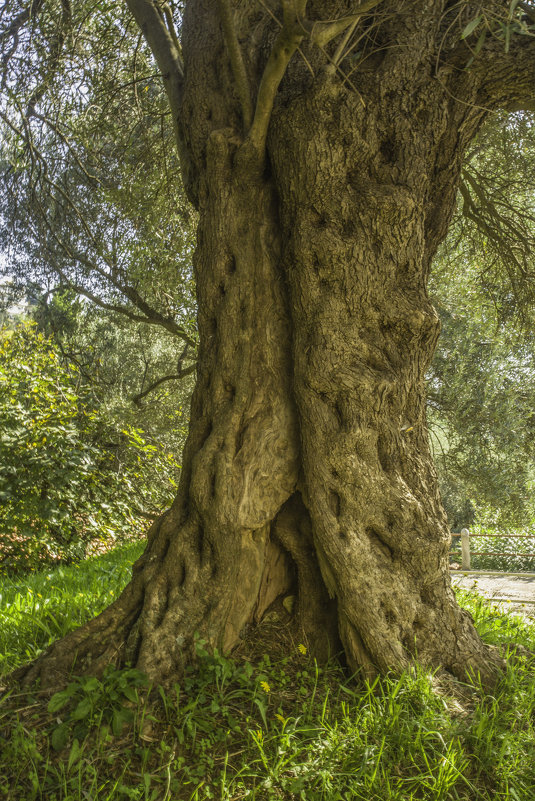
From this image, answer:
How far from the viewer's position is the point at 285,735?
237cm

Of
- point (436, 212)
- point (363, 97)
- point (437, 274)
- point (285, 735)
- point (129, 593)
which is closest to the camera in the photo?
point (285, 735)

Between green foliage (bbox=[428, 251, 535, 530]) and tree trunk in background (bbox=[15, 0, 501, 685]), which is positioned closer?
tree trunk in background (bbox=[15, 0, 501, 685])

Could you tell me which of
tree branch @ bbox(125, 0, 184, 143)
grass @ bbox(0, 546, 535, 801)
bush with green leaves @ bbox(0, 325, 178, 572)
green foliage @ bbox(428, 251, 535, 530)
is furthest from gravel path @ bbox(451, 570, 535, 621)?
tree branch @ bbox(125, 0, 184, 143)

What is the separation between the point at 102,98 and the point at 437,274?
16.0 ft

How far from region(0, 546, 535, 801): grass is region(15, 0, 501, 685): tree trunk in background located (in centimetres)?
16

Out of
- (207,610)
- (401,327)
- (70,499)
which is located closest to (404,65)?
(401,327)

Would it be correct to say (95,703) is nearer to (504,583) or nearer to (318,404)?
(318,404)

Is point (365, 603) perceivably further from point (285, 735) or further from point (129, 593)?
point (129, 593)

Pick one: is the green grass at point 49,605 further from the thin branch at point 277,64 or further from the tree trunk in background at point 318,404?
the thin branch at point 277,64

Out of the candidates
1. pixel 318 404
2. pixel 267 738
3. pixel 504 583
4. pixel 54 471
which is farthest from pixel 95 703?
pixel 504 583

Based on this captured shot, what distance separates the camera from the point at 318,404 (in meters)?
3.05

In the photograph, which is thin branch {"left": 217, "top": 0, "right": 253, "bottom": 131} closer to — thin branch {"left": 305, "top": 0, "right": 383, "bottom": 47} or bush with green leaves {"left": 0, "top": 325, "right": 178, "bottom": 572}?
thin branch {"left": 305, "top": 0, "right": 383, "bottom": 47}

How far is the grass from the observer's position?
2209mm

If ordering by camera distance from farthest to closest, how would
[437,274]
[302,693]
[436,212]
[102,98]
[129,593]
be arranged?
[437,274], [102,98], [436,212], [129,593], [302,693]
